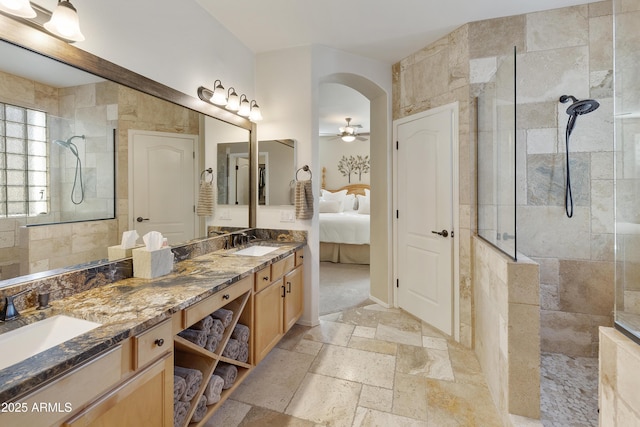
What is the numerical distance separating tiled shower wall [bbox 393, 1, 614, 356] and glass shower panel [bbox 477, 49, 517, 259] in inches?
4.3

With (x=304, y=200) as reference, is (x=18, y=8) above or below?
above

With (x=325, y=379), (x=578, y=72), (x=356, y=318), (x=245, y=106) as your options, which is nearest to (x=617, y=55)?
(x=578, y=72)

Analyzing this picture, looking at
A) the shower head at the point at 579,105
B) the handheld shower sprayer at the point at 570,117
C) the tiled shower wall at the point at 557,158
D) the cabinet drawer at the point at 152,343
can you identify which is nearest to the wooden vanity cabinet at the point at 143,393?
the cabinet drawer at the point at 152,343

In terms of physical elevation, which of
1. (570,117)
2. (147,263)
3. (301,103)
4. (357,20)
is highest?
(357,20)

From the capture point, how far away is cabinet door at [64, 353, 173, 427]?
2.96ft

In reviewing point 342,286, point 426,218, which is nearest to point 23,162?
point 426,218

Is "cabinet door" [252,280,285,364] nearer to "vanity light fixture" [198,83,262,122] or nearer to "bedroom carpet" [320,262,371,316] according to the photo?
"bedroom carpet" [320,262,371,316]

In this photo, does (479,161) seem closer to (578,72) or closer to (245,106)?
(578,72)

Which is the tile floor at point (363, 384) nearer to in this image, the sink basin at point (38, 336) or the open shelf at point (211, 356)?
the open shelf at point (211, 356)

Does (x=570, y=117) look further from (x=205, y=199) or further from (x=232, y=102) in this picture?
(x=205, y=199)

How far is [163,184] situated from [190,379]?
1.21 m

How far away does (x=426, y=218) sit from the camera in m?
2.86

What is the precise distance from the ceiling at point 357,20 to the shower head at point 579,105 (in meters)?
0.75

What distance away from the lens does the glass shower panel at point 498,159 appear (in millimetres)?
1845
